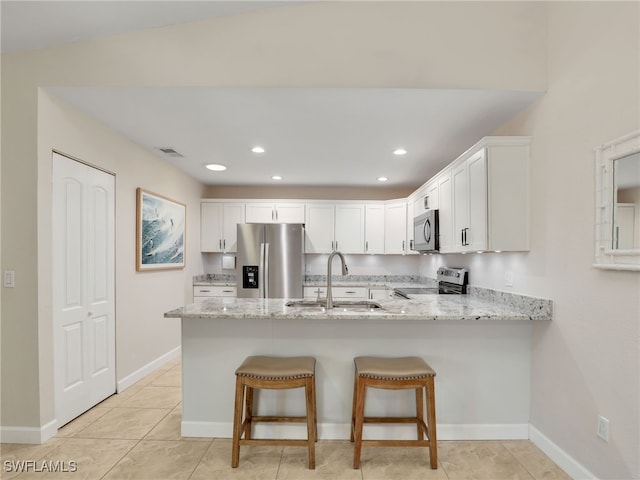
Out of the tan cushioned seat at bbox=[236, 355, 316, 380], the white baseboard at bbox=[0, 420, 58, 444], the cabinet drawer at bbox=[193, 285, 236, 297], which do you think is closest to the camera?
the tan cushioned seat at bbox=[236, 355, 316, 380]

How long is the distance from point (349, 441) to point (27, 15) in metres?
3.29

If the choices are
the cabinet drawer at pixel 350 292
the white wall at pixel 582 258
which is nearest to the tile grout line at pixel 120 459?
the white wall at pixel 582 258

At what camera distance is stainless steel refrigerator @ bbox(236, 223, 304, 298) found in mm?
4859

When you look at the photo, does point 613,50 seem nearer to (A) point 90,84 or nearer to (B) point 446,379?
(B) point 446,379

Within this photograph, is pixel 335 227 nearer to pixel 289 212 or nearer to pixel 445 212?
pixel 289 212

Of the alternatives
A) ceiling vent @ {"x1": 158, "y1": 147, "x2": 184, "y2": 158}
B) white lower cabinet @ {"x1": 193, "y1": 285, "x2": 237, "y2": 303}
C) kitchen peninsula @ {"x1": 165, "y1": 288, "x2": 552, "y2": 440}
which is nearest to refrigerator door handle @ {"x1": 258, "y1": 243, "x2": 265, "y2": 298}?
white lower cabinet @ {"x1": 193, "y1": 285, "x2": 237, "y2": 303}

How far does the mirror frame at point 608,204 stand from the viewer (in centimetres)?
167

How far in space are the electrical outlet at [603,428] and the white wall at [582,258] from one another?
28 millimetres

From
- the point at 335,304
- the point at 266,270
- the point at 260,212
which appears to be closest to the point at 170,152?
the point at 260,212

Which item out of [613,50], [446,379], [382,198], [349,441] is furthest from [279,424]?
[382,198]

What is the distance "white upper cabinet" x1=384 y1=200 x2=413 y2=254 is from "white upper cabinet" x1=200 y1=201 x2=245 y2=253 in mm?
2134

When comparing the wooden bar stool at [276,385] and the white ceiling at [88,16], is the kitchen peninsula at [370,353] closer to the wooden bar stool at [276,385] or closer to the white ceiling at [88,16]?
the wooden bar stool at [276,385]

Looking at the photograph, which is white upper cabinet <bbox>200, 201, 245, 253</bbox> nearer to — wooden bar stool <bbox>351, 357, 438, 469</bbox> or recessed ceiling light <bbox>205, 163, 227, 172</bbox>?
recessed ceiling light <bbox>205, 163, 227, 172</bbox>

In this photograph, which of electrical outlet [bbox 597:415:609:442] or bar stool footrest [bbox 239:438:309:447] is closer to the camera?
electrical outlet [bbox 597:415:609:442]
